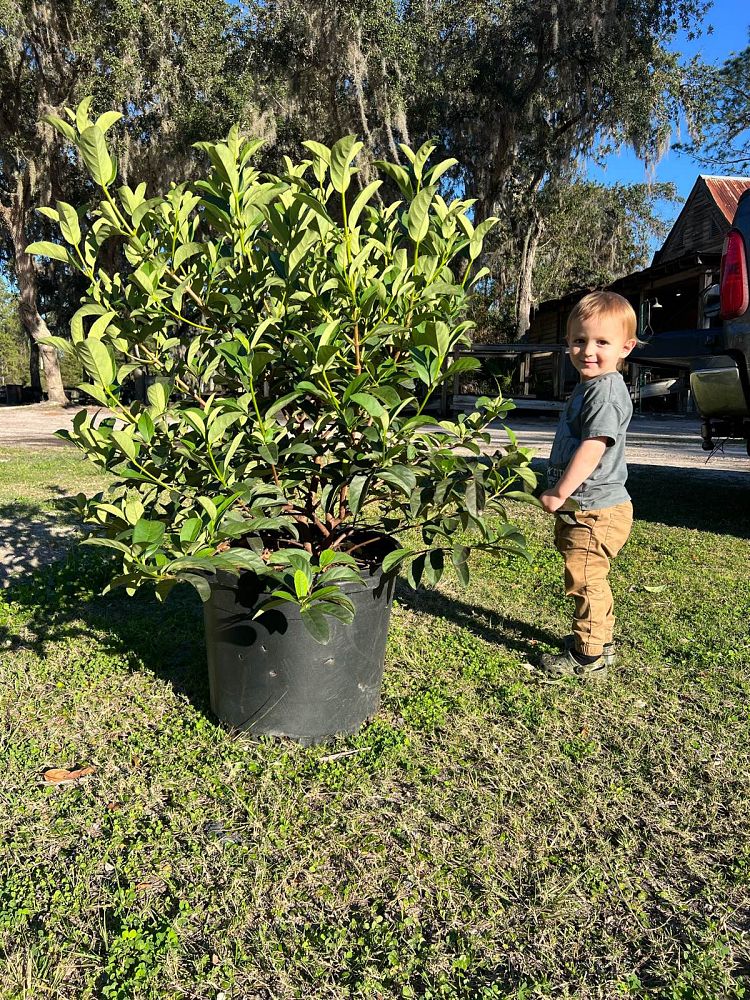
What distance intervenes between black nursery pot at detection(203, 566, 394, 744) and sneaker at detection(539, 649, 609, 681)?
0.94 m

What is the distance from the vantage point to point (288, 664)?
2346 mm

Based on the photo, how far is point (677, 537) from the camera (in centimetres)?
523

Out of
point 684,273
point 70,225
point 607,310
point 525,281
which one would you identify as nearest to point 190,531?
point 70,225

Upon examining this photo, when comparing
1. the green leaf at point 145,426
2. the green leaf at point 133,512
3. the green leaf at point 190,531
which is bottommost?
the green leaf at point 190,531

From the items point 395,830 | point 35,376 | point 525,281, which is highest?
point 525,281

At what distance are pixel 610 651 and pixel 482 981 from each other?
5.96 ft

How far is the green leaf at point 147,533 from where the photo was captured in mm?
1788

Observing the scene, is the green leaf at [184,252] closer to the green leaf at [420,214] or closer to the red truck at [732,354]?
the green leaf at [420,214]

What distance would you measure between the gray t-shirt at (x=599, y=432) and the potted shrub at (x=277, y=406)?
26.0 inches

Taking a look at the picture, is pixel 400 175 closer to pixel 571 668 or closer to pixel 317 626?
pixel 317 626

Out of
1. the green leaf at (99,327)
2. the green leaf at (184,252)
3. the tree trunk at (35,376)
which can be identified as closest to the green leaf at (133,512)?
the green leaf at (99,327)

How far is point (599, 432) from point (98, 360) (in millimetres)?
1967

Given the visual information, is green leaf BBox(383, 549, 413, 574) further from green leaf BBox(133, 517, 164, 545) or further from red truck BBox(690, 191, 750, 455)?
red truck BBox(690, 191, 750, 455)

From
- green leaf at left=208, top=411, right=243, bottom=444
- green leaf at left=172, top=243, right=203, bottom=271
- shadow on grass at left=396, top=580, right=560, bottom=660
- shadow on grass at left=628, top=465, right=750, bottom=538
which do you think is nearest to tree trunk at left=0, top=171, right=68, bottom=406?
shadow on grass at left=628, top=465, right=750, bottom=538
